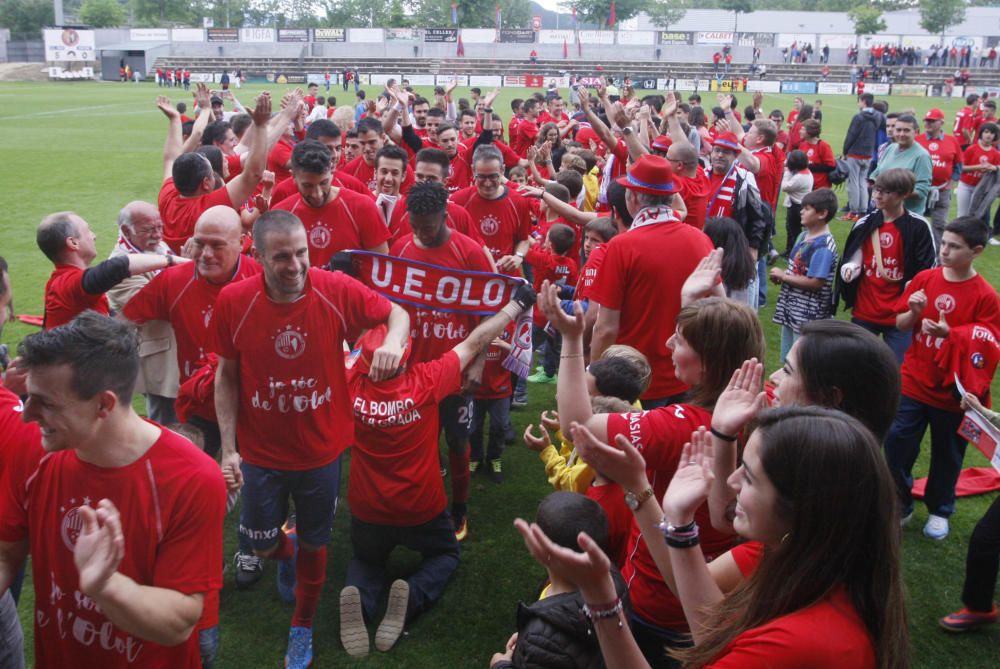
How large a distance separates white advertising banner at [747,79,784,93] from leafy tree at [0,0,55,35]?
2680 inches

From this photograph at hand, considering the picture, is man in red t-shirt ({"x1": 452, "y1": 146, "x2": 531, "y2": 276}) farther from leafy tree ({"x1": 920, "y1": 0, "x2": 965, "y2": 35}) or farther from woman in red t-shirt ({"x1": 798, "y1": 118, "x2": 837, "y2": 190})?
leafy tree ({"x1": 920, "y1": 0, "x2": 965, "y2": 35})

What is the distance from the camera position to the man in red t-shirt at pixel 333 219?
20.1ft

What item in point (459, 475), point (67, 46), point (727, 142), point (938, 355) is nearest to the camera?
point (938, 355)

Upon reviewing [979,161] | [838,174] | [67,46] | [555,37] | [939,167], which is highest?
[555,37]

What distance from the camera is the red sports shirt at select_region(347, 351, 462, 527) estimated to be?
4.40 metres

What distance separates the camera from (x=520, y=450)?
23.2 feet

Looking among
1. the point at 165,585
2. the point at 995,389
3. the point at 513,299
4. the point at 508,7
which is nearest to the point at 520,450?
the point at 513,299

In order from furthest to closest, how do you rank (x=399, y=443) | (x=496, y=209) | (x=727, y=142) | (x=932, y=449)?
1. (x=727, y=142)
2. (x=496, y=209)
3. (x=932, y=449)
4. (x=399, y=443)

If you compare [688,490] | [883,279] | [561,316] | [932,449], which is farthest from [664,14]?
[688,490]

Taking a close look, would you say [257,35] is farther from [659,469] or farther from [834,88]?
[659,469]

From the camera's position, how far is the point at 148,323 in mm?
5016

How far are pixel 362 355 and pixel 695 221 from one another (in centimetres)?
415

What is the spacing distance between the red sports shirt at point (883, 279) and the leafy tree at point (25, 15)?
9134cm

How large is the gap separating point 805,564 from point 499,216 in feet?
18.4
